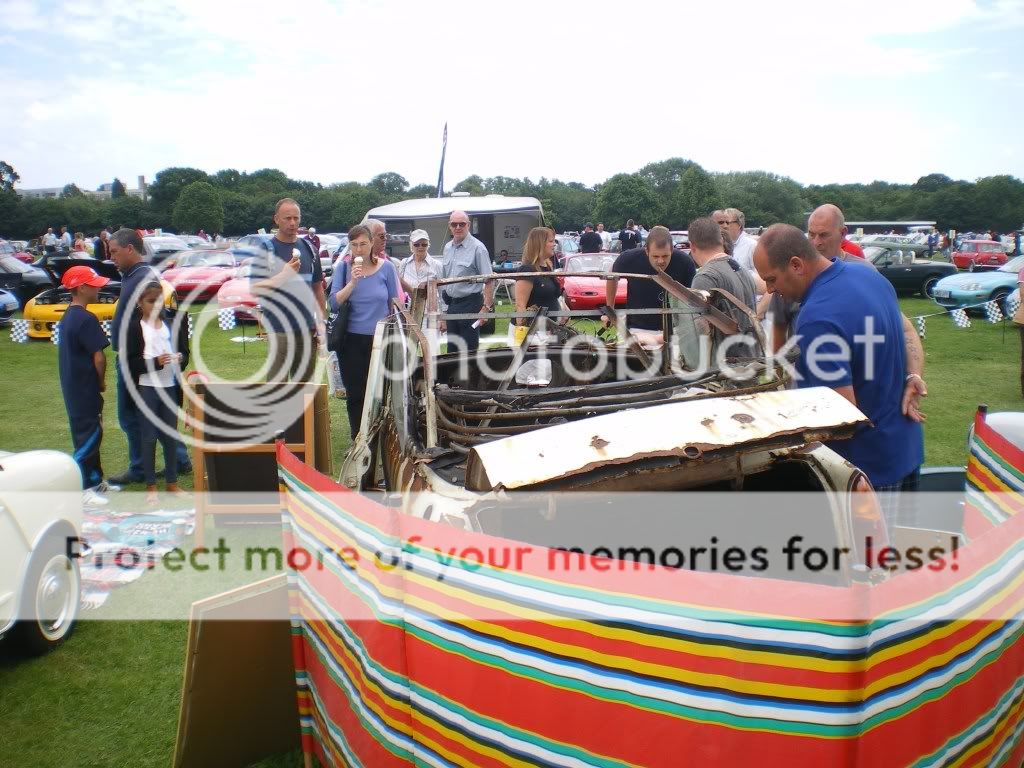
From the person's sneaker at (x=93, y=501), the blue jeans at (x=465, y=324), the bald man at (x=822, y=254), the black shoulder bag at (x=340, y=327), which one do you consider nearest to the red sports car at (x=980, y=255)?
the blue jeans at (x=465, y=324)

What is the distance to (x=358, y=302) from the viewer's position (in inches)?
245

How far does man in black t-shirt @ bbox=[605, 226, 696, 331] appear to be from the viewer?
6.33m

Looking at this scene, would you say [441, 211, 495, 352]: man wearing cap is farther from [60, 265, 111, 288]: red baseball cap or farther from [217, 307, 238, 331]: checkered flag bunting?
[217, 307, 238, 331]: checkered flag bunting

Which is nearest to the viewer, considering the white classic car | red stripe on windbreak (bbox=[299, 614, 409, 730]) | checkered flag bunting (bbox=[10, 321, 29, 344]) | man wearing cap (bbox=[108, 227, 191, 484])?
red stripe on windbreak (bbox=[299, 614, 409, 730])

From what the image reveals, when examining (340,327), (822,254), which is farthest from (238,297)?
(822,254)

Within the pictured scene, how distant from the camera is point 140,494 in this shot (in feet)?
18.8

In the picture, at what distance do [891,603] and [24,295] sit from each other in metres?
19.7

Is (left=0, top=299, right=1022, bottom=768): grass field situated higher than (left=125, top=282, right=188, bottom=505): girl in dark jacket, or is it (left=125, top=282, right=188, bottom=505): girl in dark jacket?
(left=125, top=282, right=188, bottom=505): girl in dark jacket

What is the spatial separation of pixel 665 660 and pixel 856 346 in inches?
82.6

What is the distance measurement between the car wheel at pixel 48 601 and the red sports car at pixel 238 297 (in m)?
10.4

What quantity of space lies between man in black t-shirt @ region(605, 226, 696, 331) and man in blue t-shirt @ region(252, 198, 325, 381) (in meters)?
2.64

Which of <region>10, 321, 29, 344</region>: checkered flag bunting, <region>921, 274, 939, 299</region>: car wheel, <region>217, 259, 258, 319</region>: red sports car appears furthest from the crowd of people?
<region>921, 274, 939, 299</region>: car wheel

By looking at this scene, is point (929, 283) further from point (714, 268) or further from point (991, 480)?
point (991, 480)

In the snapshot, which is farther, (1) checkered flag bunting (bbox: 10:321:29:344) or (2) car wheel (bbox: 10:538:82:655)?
(1) checkered flag bunting (bbox: 10:321:29:344)
